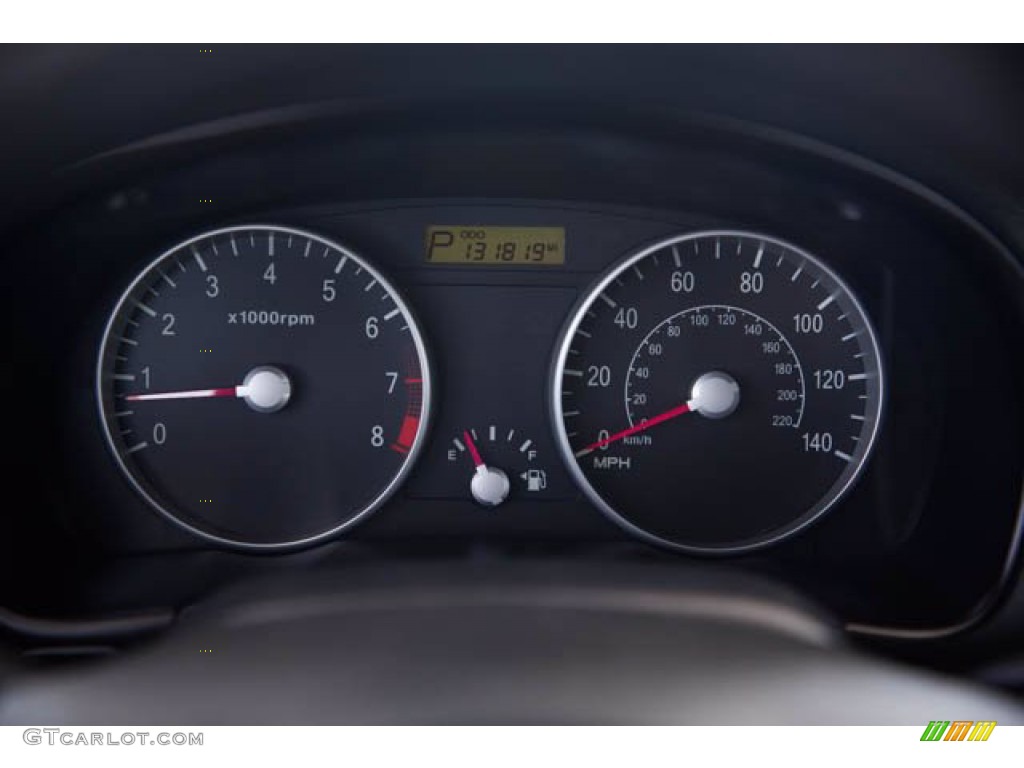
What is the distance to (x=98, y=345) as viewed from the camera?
98.8 inches

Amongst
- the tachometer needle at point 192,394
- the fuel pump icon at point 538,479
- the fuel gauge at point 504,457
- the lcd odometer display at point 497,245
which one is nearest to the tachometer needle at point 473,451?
the fuel gauge at point 504,457

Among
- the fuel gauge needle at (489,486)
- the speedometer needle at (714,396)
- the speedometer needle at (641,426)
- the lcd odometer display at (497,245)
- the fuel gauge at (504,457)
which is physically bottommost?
the fuel gauge needle at (489,486)

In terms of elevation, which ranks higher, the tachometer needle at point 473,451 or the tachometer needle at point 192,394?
the tachometer needle at point 192,394

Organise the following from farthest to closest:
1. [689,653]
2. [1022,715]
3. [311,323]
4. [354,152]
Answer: [311,323] < [354,152] < [689,653] < [1022,715]

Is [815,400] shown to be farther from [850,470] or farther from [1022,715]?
[1022,715]

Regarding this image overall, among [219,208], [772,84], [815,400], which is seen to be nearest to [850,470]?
[815,400]

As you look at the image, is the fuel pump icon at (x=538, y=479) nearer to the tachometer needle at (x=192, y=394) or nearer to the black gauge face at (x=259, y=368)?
the black gauge face at (x=259, y=368)

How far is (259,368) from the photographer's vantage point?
245 centimetres

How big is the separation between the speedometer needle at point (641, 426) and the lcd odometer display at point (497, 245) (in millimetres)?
430

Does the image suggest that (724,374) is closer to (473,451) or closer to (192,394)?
(473,451)

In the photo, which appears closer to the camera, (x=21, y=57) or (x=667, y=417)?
(x=21, y=57)

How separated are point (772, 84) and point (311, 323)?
1.14m

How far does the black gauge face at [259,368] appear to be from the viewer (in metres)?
2.47

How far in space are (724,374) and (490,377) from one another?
0.54 metres
